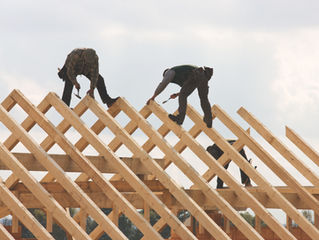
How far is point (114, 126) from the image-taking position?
1261 centimetres

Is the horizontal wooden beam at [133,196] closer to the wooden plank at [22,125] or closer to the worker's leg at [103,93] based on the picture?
the wooden plank at [22,125]

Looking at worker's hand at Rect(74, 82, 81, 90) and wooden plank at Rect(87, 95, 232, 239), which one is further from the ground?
worker's hand at Rect(74, 82, 81, 90)

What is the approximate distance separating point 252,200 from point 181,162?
1.22 m

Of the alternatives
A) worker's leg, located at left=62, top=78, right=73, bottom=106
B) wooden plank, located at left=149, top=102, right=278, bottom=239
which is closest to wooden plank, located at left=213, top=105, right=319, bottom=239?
wooden plank, located at left=149, top=102, right=278, bottom=239

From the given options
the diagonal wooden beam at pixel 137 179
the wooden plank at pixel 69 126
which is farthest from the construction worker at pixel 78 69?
the diagonal wooden beam at pixel 137 179

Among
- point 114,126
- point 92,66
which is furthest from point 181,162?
point 92,66

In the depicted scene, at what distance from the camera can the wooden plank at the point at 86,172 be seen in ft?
33.0

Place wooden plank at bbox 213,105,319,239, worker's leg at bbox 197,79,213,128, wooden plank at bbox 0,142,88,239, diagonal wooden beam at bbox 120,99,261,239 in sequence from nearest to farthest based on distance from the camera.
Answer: wooden plank at bbox 0,142,88,239 < diagonal wooden beam at bbox 120,99,261,239 < wooden plank at bbox 213,105,319,239 < worker's leg at bbox 197,79,213,128

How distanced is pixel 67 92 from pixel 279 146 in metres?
4.18

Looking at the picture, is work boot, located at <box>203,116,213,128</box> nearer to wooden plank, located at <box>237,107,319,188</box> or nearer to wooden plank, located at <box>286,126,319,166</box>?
wooden plank, located at <box>237,107,319,188</box>

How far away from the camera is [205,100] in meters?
13.9

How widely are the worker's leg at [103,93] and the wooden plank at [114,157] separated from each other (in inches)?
21.7

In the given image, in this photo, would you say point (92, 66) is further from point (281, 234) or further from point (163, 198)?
point (281, 234)

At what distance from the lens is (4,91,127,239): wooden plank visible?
9.98 metres
